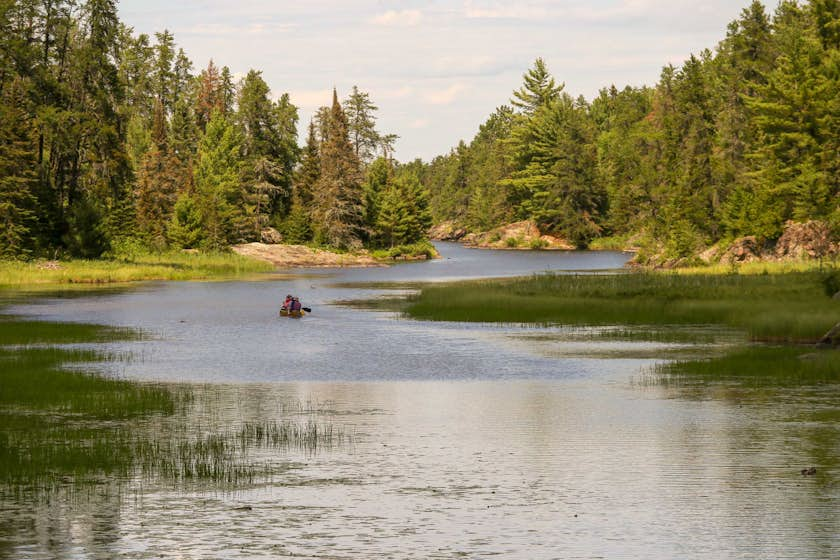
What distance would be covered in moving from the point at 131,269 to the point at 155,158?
32436mm

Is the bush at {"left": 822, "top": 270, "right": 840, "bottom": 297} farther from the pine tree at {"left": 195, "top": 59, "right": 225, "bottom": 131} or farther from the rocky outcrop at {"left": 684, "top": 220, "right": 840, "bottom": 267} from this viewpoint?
the pine tree at {"left": 195, "top": 59, "right": 225, "bottom": 131}

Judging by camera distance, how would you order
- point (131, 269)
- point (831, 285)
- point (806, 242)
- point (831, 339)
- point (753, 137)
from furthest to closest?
point (753, 137), point (131, 269), point (806, 242), point (831, 285), point (831, 339)

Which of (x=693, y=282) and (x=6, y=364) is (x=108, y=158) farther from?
(x=6, y=364)

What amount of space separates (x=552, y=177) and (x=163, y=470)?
576ft

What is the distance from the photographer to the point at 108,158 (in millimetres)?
97938

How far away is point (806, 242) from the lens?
88.6m

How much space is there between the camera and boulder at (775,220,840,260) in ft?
284

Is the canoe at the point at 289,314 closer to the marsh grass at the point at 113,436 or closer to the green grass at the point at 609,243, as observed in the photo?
the marsh grass at the point at 113,436

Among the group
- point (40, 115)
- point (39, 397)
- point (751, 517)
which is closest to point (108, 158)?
point (40, 115)

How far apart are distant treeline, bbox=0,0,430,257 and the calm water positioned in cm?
5554

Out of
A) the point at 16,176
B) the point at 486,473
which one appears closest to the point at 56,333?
the point at 486,473

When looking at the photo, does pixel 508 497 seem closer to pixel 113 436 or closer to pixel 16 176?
pixel 113 436

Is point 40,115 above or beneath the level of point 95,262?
above

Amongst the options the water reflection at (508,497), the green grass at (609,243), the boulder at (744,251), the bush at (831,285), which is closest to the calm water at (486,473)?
the water reflection at (508,497)
